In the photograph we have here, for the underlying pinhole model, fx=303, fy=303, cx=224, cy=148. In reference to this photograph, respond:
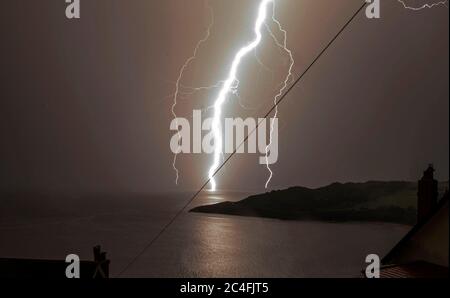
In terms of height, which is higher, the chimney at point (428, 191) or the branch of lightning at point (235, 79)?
the branch of lightning at point (235, 79)

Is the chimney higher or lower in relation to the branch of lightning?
lower

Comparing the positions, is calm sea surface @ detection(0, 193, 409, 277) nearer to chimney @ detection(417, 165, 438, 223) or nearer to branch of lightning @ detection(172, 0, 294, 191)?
branch of lightning @ detection(172, 0, 294, 191)

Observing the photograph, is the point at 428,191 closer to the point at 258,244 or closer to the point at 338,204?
the point at 338,204

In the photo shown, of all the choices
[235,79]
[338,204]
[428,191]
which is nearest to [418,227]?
[428,191]

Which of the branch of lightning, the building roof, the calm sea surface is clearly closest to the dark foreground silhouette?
the calm sea surface

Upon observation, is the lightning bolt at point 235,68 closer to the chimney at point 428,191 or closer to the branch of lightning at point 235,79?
the branch of lightning at point 235,79

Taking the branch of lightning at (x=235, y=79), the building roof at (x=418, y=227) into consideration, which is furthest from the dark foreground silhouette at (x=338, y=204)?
the building roof at (x=418, y=227)

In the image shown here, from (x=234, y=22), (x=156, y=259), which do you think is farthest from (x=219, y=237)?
(x=234, y=22)
